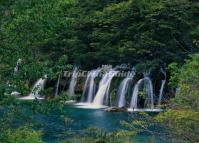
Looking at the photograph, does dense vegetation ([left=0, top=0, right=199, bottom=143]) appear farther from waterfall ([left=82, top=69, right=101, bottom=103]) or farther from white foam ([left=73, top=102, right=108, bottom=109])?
white foam ([left=73, top=102, right=108, bottom=109])

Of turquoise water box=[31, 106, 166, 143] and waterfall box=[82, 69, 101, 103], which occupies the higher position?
waterfall box=[82, 69, 101, 103]

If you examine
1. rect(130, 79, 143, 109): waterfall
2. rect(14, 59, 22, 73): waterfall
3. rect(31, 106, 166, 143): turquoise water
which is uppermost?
rect(14, 59, 22, 73): waterfall

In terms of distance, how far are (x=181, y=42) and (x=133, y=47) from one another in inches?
130

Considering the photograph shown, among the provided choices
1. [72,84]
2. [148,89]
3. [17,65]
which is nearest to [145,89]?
[148,89]

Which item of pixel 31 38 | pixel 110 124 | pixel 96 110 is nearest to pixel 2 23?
pixel 31 38

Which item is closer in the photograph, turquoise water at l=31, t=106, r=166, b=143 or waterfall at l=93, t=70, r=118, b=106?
turquoise water at l=31, t=106, r=166, b=143

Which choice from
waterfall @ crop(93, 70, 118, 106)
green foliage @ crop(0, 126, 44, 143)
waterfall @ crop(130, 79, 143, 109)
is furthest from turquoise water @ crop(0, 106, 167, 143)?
green foliage @ crop(0, 126, 44, 143)

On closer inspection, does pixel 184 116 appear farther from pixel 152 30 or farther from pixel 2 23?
pixel 152 30

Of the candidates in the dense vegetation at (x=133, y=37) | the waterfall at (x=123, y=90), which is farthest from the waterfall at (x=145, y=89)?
the dense vegetation at (x=133, y=37)

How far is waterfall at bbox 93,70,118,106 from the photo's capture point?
35.3 metres

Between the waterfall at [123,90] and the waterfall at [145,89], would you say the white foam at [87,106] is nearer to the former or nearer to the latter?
the waterfall at [123,90]

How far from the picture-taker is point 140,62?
1441 inches

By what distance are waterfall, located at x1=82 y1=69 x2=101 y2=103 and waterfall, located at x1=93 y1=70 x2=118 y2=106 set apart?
1.79ft

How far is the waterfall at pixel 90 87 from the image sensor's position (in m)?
36.3
